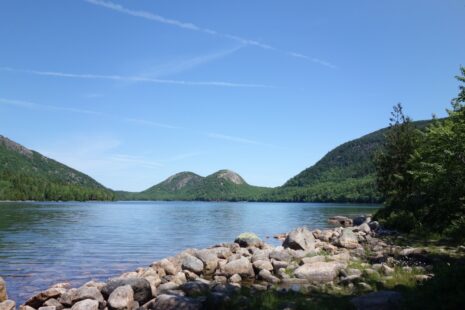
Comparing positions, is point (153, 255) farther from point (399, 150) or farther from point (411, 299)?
point (399, 150)

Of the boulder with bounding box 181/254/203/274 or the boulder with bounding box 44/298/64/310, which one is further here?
the boulder with bounding box 181/254/203/274

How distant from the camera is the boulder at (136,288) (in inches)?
600

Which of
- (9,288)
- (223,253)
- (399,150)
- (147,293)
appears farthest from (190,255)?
(399,150)

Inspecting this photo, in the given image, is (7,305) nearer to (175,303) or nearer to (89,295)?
(89,295)

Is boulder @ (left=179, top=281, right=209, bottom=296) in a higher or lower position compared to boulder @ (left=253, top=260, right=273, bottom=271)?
lower

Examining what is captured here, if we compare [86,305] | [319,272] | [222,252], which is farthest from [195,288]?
[222,252]

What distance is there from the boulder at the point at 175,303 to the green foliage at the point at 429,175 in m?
15.5

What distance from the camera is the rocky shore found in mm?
12944

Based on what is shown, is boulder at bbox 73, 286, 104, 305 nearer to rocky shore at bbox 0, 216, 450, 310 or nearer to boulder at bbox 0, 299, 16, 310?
rocky shore at bbox 0, 216, 450, 310

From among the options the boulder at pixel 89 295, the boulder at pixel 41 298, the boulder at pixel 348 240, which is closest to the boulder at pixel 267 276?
the boulder at pixel 89 295

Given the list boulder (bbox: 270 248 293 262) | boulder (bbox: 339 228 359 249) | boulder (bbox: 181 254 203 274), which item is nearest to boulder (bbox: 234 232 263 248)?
boulder (bbox: 339 228 359 249)

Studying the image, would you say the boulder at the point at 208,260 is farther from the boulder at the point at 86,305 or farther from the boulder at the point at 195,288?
the boulder at the point at 86,305

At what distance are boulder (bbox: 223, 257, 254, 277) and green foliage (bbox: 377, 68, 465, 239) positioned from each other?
11640mm

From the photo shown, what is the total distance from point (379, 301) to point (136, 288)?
28.7 feet
